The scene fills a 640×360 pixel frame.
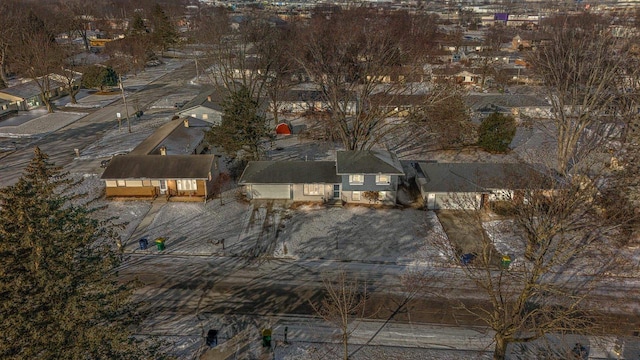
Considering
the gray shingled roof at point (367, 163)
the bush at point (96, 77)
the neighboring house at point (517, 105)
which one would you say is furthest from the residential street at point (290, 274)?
the bush at point (96, 77)

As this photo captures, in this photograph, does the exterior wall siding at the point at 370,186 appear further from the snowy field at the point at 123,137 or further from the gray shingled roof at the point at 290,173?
the snowy field at the point at 123,137

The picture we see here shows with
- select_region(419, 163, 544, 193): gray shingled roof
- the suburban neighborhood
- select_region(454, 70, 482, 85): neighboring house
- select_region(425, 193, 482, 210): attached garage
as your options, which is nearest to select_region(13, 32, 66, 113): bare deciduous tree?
the suburban neighborhood

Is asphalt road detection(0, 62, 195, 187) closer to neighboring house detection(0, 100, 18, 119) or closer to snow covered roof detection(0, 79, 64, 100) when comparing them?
snow covered roof detection(0, 79, 64, 100)

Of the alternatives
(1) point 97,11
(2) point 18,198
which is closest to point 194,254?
(2) point 18,198

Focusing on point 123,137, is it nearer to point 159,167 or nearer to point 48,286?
point 159,167

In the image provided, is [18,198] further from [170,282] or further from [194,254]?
[194,254]

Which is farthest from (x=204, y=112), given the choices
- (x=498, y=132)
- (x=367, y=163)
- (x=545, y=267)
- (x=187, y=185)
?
(x=545, y=267)
